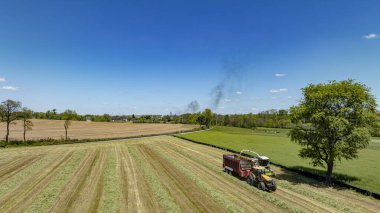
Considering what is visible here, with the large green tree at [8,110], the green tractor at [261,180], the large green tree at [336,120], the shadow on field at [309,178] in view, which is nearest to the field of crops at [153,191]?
the shadow on field at [309,178]

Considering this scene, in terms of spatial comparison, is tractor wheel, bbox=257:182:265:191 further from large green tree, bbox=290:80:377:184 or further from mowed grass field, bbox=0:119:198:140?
mowed grass field, bbox=0:119:198:140

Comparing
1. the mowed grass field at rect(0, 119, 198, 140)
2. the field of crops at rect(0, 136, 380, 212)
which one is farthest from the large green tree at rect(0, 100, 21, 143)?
the field of crops at rect(0, 136, 380, 212)

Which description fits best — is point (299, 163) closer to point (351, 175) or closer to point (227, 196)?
point (351, 175)

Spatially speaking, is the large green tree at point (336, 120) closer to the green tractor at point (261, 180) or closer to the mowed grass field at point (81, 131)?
the green tractor at point (261, 180)

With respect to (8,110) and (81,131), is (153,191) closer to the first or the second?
(8,110)

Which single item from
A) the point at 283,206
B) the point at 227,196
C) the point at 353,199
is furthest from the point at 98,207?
the point at 353,199
